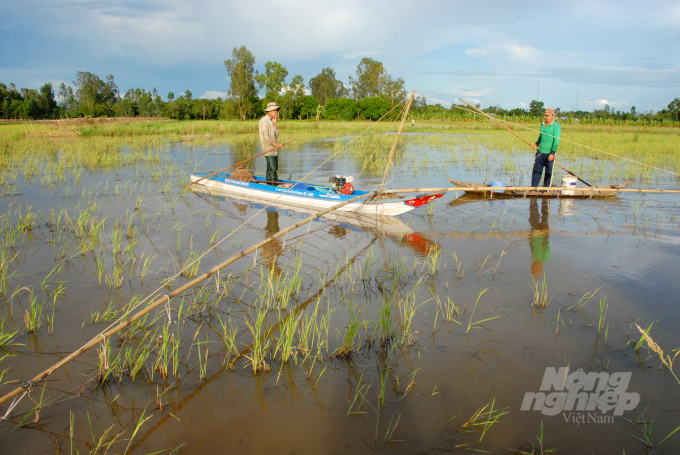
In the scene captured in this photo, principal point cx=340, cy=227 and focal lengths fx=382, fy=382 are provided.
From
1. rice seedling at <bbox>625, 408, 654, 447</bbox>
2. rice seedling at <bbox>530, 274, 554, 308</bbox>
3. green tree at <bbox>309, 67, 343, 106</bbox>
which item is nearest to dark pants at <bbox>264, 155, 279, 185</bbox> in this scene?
rice seedling at <bbox>530, 274, 554, 308</bbox>

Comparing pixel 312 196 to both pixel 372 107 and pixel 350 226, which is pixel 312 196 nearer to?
pixel 350 226

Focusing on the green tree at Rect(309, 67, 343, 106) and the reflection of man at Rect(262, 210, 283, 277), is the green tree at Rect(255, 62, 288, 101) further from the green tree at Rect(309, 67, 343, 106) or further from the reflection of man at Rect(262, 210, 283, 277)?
the reflection of man at Rect(262, 210, 283, 277)

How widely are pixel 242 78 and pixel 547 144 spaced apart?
2196 inches

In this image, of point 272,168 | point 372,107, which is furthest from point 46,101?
point 272,168

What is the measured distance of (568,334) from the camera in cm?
326

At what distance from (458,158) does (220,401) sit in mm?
14230

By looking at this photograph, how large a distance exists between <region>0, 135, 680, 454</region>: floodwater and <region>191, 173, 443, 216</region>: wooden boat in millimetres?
437

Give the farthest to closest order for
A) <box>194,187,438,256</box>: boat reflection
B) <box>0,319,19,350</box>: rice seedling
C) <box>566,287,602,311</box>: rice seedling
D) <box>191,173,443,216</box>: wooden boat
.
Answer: <box>191,173,443,216</box>: wooden boat, <box>194,187,438,256</box>: boat reflection, <box>566,287,602,311</box>: rice seedling, <box>0,319,19,350</box>: rice seedling

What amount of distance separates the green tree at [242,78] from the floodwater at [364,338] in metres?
53.7

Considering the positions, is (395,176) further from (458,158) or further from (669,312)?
(669,312)

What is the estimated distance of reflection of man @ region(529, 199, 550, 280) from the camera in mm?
4787

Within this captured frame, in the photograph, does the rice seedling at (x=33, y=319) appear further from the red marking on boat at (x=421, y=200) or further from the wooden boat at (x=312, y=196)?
the red marking on boat at (x=421, y=200)

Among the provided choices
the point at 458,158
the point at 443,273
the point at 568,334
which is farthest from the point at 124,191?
the point at 458,158

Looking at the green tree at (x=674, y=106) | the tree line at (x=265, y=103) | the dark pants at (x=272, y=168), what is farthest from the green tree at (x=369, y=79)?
the dark pants at (x=272, y=168)
